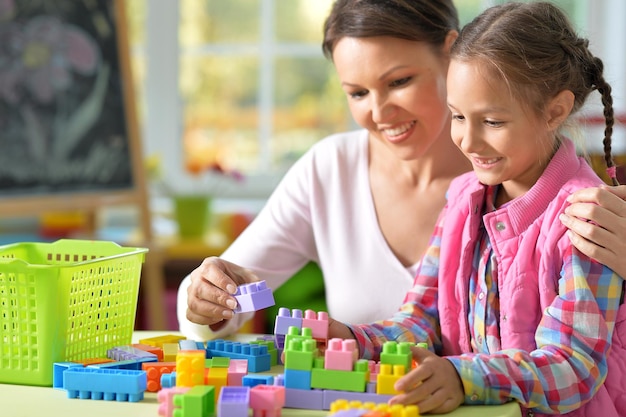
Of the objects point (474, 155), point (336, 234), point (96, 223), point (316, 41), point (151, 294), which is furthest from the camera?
point (316, 41)

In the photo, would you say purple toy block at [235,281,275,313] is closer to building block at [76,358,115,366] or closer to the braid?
building block at [76,358,115,366]

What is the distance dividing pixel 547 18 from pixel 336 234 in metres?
0.64

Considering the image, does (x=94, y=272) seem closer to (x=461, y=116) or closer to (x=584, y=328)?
(x=461, y=116)

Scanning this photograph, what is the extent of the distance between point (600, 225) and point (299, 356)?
423 millimetres

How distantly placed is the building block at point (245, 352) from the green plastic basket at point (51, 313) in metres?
0.16

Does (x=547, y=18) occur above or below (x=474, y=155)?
above

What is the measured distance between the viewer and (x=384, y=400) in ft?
3.62

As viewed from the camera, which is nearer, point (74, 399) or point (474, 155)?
point (74, 399)

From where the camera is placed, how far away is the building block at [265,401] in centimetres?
108

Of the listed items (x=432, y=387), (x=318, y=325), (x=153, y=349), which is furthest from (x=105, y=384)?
(x=432, y=387)

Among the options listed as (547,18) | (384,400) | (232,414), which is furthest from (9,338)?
(547,18)

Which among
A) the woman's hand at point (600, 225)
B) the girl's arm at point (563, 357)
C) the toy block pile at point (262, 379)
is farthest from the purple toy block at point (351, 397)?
the woman's hand at point (600, 225)

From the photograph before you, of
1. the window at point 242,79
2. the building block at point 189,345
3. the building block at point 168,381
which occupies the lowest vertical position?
the building block at point 168,381

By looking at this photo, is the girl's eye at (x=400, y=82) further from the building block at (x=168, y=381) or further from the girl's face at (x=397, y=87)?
the building block at (x=168, y=381)
